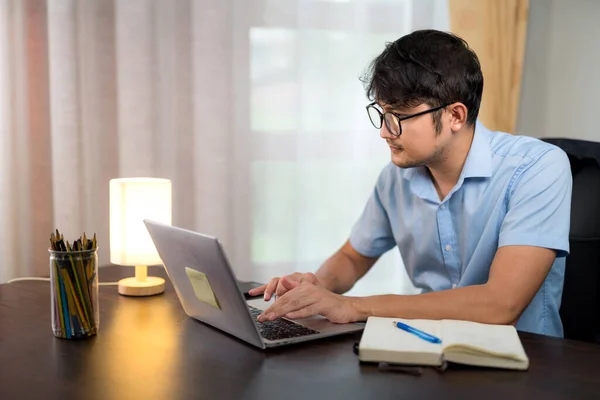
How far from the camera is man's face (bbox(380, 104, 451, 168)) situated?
5.22 feet

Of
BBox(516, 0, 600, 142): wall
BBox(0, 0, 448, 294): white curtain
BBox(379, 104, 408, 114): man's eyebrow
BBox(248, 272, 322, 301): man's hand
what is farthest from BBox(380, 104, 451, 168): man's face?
BBox(516, 0, 600, 142): wall

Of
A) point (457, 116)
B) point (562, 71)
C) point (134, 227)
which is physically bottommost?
point (134, 227)

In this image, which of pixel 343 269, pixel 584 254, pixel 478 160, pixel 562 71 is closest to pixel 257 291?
pixel 343 269

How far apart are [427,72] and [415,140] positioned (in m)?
0.14

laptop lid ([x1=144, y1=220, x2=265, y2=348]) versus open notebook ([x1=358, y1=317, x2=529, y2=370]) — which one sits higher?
laptop lid ([x1=144, y1=220, x2=265, y2=348])

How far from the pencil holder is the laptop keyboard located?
289 millimetres

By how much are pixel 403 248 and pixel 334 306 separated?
53cm

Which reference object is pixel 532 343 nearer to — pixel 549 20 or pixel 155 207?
pixel 155 207

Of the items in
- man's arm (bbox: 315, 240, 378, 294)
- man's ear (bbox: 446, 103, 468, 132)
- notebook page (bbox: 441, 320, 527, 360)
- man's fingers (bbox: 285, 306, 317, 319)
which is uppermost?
man's ear (bbox: 446, 103, 468, 132)

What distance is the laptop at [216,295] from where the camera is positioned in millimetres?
1204

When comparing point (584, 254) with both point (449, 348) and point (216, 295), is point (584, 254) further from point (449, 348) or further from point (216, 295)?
point (216, 295)

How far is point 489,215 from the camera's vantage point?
1.65m

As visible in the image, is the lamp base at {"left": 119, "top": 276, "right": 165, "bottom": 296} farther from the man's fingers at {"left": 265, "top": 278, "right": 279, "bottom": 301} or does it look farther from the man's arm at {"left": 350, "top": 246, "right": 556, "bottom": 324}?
the man's arm at {"left": 350, "top": 246, "right": 556, "bottom": 324}

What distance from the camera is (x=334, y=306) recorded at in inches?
53.4
